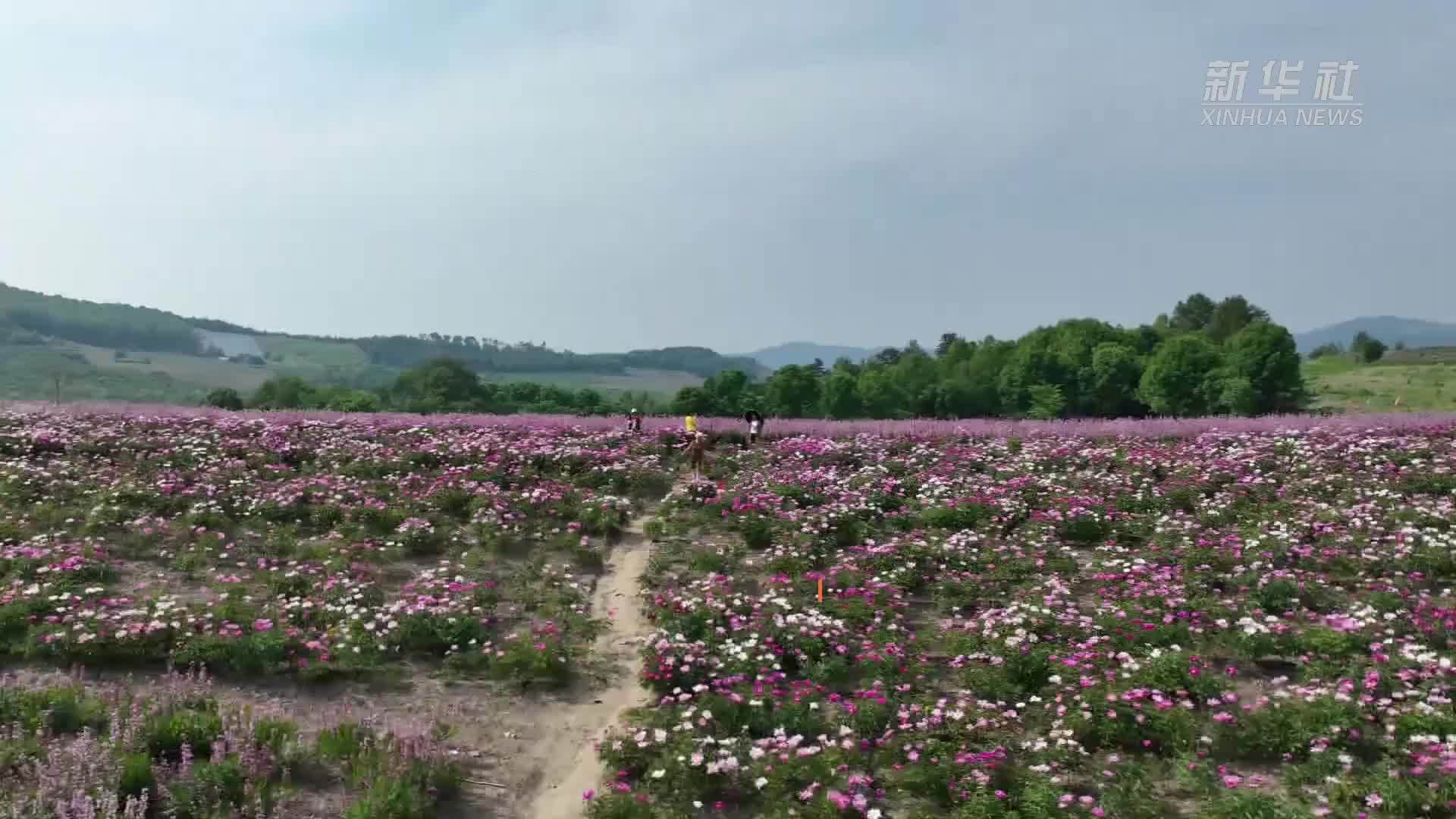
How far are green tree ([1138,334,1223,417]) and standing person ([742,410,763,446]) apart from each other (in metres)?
50.4

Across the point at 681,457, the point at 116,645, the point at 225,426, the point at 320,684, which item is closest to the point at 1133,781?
the point at 320,684

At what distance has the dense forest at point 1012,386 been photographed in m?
59.8

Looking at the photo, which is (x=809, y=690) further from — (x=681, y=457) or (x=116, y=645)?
(x=681, y=457)

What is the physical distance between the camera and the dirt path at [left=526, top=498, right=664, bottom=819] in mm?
7195

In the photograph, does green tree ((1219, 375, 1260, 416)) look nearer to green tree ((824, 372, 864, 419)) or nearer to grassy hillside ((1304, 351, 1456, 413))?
grassy hillside ((1304, 351, 1456, 413))

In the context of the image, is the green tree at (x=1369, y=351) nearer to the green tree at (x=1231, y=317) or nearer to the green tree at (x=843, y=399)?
the green tree at (x=1231, y=317)

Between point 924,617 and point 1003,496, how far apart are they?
170 inches

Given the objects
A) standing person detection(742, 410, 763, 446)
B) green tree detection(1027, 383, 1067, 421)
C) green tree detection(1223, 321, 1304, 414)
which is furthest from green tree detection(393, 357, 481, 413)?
green tree detection(1223, 321, 1304, 414)

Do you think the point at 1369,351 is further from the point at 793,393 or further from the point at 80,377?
the point at 80,377

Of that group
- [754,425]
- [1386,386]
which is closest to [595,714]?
[754,425]

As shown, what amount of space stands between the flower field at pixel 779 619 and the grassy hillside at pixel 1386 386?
140 feet

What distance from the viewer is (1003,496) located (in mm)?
13930

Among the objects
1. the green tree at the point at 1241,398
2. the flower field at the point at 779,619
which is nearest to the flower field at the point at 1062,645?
the flower field at the point at 779,619

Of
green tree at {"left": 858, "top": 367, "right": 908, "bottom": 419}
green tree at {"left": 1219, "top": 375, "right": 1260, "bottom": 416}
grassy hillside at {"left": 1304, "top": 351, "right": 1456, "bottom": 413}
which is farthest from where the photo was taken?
green tree at {"left": 858, "top": 367, "right": 908, "bottom": 419}
